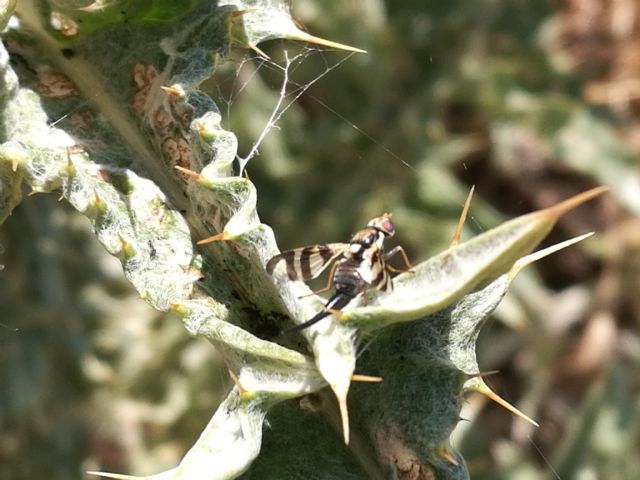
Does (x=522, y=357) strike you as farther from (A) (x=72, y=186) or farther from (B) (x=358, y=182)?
(A) (x=72, y=186)

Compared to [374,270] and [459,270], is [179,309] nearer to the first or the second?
[374,270]

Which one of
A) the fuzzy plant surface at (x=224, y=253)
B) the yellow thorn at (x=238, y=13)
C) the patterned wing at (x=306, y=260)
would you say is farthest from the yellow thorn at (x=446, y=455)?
the yellow thorn at (x=238, y=13)

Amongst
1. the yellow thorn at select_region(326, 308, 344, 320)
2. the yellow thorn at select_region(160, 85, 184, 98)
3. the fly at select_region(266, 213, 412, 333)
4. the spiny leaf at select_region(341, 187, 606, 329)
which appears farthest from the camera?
the yellow thorn at select_region(160, 85, 184, 98)

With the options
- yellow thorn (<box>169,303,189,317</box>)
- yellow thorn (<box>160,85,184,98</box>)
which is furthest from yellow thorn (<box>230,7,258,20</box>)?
yellow thorn (<box>169,303,189,317</box>)

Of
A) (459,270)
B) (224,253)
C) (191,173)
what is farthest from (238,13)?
(459,270)

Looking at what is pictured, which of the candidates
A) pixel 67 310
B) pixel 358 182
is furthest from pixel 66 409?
pixel 358 182

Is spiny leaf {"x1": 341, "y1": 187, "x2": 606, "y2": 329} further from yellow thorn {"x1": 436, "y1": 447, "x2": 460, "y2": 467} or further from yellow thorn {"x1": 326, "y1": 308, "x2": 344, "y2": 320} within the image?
yellow thorn {"x1": 436, "y1": 447, "x2": 460, "y2": 467}

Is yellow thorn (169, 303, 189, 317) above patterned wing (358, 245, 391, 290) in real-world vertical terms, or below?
below
